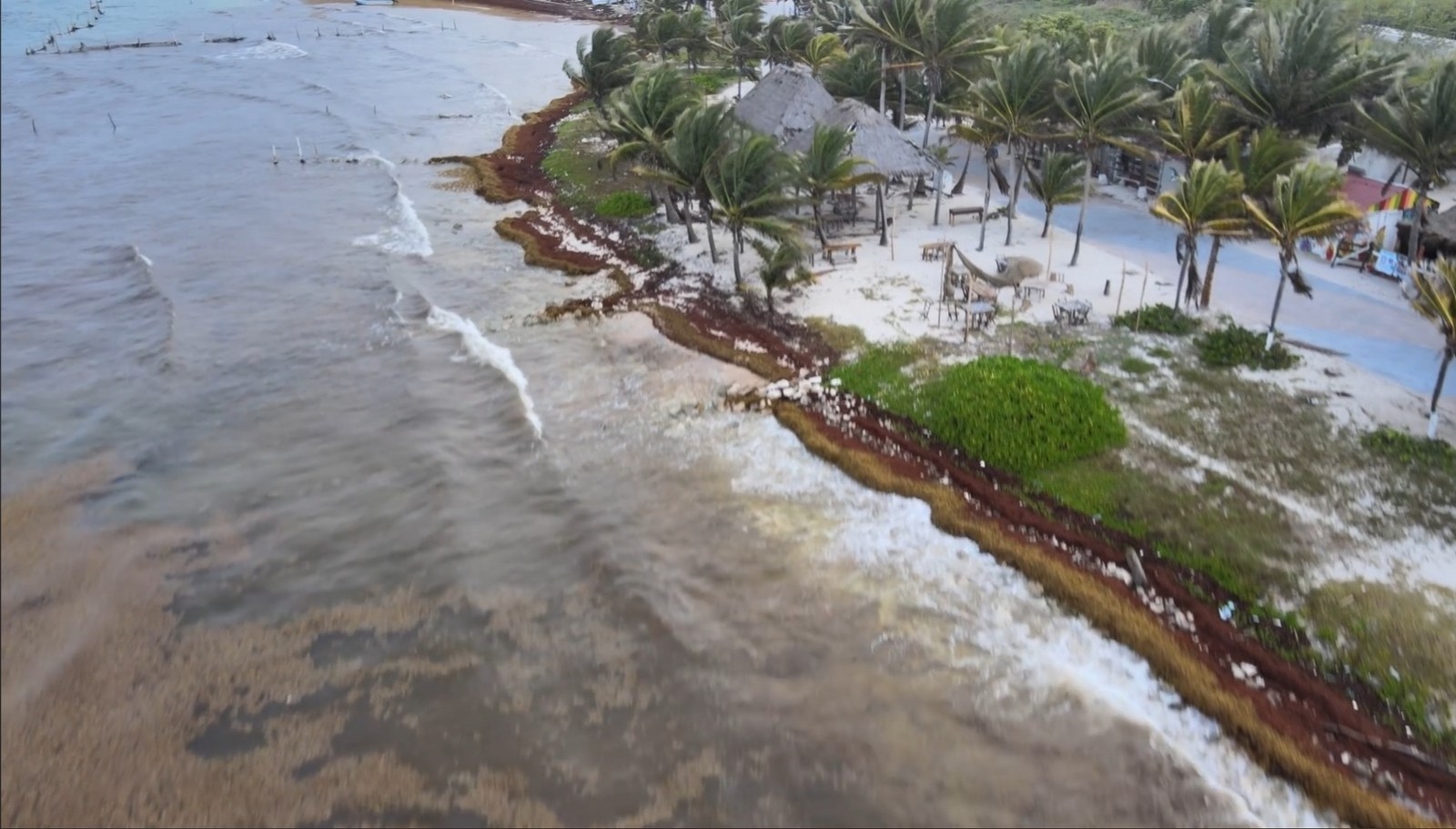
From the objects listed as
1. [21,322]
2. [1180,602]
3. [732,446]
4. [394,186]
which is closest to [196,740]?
[21,322]

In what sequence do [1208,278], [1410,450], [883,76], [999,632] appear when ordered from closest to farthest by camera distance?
[999,632] < [1410,450] < [1208,278] < [883,76]

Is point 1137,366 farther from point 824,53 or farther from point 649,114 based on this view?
point 824,53

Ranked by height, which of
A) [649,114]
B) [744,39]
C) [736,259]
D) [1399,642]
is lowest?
[1399,642]

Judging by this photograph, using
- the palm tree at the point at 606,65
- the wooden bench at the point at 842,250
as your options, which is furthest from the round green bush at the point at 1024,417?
the palm tree at the point at 606,65

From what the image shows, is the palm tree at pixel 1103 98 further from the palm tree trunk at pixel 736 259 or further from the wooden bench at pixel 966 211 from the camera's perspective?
the palm tree trunk at pixel 736 259

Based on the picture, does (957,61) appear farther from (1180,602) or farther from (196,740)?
(196,740)

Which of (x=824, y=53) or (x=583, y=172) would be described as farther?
(x=824, y=53)

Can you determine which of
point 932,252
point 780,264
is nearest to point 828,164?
point 780,264
